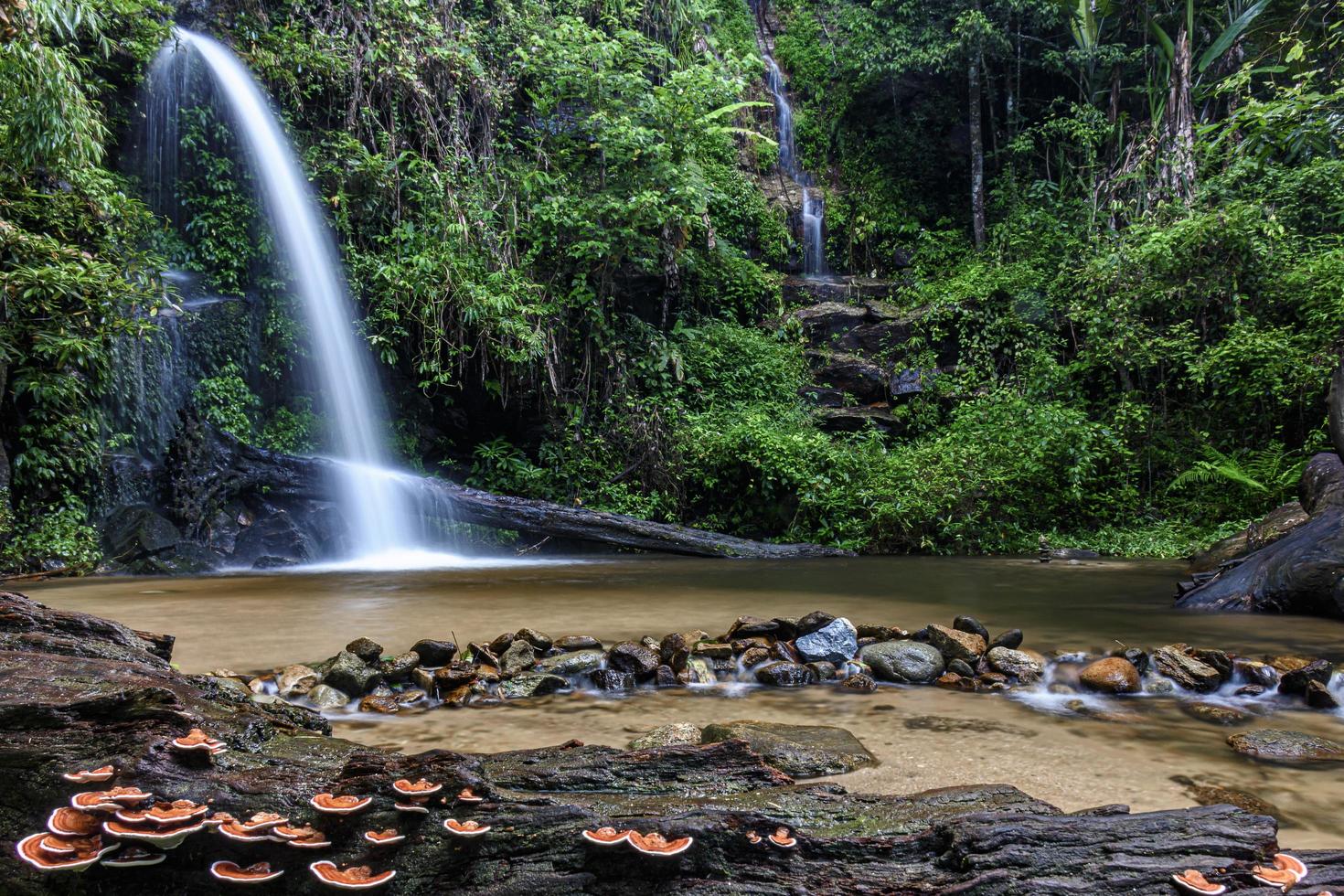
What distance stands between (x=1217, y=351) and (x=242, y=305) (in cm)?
1454

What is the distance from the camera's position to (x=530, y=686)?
177 inches

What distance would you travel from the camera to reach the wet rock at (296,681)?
431 centimetres

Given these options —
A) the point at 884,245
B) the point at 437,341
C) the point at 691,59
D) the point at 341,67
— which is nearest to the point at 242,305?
the point at 437,341

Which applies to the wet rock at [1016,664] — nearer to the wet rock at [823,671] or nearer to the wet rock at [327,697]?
the wet rock at [823,671]

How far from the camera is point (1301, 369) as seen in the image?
1073 cm

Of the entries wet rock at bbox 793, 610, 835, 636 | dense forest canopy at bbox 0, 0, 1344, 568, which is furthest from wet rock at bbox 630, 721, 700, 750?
dense forest canopy at bbox 0, 0, 1344, 568

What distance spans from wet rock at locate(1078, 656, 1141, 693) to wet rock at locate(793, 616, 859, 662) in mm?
1338

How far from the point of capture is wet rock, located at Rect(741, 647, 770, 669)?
16.3 ft

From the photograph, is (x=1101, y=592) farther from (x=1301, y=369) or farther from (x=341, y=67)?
(x=341, y=67)

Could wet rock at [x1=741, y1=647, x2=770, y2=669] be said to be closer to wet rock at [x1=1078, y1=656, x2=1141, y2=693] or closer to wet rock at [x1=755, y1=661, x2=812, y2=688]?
wet rock at [x1=755, y1=661, x2=812, y2=688]

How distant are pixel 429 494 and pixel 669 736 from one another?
8.52 meters

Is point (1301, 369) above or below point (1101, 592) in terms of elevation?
above

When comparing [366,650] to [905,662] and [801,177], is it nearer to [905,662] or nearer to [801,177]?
[905,662]

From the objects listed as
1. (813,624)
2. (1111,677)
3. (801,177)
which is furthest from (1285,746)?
(801,177)
